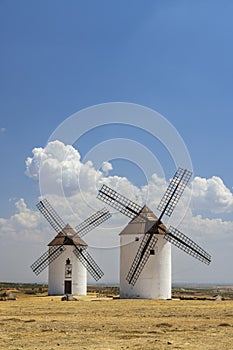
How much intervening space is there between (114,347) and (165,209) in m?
30.3

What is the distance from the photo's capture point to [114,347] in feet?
52.0

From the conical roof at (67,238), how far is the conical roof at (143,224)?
7537 millimetres

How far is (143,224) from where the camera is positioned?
45.5m

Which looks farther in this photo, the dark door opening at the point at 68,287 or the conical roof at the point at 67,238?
the conical roof at the point at 67,238

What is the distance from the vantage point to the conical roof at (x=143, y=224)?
45.2 m

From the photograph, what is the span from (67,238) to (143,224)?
9394 millimetres

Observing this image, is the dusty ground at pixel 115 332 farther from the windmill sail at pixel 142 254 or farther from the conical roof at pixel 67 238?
the conical roof at pixel 67 238

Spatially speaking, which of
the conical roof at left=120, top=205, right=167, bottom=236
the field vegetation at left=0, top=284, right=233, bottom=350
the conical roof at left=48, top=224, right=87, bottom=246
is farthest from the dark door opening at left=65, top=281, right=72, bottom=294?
the field vegetation at left=0, top=284, right=233, bottom=350

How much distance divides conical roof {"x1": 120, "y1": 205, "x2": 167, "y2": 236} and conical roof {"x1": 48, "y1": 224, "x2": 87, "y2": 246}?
24.7 feet

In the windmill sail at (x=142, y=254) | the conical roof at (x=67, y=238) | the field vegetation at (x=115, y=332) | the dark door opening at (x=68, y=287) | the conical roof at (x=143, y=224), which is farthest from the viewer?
the conical roof at (x=67, y=238)

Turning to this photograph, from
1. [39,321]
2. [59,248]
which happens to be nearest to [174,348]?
[39,321]

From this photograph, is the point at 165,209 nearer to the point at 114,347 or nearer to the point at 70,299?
the point at 70,299

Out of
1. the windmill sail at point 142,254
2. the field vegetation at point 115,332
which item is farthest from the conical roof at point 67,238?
the field vegetation at point 115,332

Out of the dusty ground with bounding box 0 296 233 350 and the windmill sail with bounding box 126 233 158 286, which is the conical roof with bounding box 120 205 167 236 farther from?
the dusty ground with bounding box 0 296 233 350
